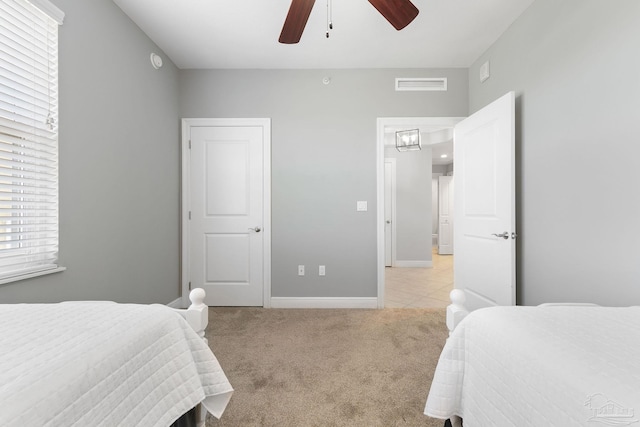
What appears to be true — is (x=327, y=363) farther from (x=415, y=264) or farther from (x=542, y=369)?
(x=415, y=264)

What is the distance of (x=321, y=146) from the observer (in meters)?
2.98

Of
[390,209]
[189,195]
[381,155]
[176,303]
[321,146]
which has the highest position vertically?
[321,146]

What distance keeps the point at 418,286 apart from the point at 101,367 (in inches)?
154

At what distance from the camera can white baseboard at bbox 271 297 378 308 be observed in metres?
2.98

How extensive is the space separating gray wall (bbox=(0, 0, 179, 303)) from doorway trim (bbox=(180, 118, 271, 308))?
0.60ft

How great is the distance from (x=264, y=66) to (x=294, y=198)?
1.43 m

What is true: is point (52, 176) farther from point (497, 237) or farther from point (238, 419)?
point (497, 237)

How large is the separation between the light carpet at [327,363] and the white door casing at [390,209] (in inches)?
99.2

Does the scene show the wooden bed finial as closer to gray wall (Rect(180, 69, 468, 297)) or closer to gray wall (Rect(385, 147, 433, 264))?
gray wall (Rect(180, 69, 468, 297))

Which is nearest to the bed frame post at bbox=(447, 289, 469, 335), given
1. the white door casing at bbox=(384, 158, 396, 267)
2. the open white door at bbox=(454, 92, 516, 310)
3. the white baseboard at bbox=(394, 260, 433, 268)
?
the open white door at bbox=(454, 92, 516, 310)

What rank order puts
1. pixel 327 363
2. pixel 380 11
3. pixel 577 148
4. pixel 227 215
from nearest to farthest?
pixel 380 11
pixel 577 148
pixel 327 363
pixel 227 215

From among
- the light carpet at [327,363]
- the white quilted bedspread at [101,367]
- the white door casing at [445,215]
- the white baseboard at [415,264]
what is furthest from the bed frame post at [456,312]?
the white door casing at [445,215]

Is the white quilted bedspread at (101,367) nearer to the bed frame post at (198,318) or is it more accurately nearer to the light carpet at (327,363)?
the bed frame post at (198,318)

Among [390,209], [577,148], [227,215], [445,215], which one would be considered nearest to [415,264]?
[390,209]
